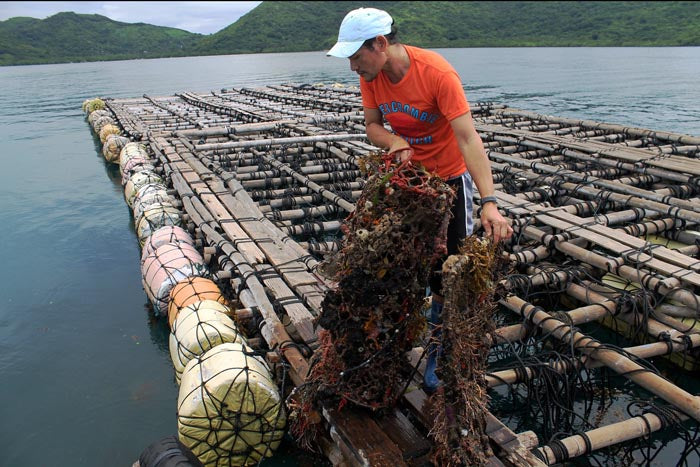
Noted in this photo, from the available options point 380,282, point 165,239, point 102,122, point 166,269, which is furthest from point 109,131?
point 380,282

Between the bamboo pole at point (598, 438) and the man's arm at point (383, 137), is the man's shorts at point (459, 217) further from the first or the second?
the bamboo pole at point (598, 438)

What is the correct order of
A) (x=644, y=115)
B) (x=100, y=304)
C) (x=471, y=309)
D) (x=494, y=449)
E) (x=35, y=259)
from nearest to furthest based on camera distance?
(x=471, y=309) → (x=494, y=449) → (x=100, y=304) → (x=35, y=259) → (x=644, y=115)

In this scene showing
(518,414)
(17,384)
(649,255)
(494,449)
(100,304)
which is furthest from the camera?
(100,304)

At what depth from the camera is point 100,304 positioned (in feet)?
28.2

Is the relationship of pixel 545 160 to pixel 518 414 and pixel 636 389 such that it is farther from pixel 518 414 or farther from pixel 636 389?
pixel 518 414

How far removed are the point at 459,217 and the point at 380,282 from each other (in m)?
0.91

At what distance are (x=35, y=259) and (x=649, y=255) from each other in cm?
1111

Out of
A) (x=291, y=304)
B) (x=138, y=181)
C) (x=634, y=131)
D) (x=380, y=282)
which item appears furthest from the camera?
(x=634, y=131)

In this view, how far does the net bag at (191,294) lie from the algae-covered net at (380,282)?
9.20 ft

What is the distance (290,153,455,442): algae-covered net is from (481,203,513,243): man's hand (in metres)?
0.24

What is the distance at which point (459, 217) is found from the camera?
387 cm

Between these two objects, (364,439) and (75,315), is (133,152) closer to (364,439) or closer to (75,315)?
(75,315)

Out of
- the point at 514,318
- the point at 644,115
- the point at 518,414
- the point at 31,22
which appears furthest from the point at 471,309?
the point at 31,22

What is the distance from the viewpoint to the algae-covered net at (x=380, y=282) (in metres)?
3.33
